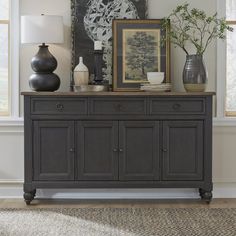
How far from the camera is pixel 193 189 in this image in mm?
4617

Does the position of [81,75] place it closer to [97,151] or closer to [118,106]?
[118,106]

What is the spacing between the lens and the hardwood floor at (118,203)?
14.1 feet

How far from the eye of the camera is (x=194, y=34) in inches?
181

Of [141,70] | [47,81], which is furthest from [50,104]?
[141,70]

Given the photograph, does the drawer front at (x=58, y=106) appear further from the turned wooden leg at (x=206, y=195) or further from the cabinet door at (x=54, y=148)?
the turned wooden leg at (x=206, y=195)

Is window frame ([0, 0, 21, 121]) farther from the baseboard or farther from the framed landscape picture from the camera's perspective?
the framed landscape picture

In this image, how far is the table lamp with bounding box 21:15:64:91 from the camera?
421cm

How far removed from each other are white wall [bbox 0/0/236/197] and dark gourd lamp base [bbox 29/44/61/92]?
246 mm

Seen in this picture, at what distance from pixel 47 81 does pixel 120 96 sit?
24.0 inches

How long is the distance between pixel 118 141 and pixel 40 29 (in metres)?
1.08

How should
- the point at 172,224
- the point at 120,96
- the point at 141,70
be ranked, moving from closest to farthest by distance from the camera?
the point at 172,224, the point at 120,96, the point at 141,70

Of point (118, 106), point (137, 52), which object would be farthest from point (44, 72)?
point (137, 52)

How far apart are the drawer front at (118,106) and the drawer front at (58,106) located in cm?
9

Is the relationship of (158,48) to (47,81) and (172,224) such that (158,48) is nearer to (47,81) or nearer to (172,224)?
(47,81)
